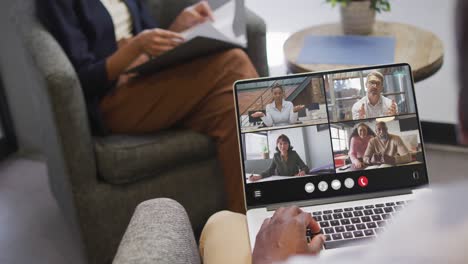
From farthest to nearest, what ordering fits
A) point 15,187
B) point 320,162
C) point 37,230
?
point 15,187
point 37,230
point 320,162

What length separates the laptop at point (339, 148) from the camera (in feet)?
3.18

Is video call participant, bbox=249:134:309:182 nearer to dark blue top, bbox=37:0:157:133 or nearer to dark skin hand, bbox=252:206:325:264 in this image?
dark skin hand, bbox=252:206:325:264

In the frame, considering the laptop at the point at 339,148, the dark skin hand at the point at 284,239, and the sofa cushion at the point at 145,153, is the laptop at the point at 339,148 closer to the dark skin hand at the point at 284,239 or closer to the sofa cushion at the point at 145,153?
the dark skin hand at the point at 284,239

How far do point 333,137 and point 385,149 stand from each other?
90mm

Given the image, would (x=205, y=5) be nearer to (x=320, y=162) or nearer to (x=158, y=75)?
(x=158, y=75)

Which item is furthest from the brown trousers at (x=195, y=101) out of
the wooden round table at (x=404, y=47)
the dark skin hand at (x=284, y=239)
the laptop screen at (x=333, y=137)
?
the dark skin hand at (x=284, y=239)

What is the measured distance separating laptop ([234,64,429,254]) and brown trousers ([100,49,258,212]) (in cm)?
61

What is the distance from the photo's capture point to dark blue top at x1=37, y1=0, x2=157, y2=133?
160cm

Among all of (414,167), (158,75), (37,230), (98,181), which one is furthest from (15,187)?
(414,167)

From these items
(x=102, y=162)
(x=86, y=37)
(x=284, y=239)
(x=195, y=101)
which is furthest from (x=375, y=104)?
(x=86, y=37)

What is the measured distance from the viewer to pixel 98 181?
63.6 inches

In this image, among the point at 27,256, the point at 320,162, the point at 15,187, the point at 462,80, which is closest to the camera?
the point at 462,80

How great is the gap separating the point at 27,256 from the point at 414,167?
1.29 meters

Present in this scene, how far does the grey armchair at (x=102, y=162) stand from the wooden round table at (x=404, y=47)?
38 centimetres
